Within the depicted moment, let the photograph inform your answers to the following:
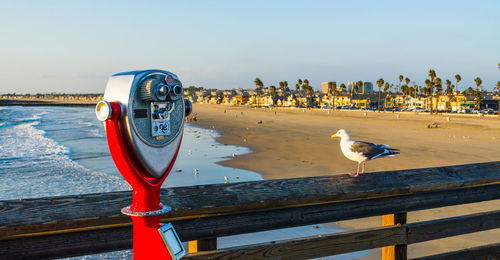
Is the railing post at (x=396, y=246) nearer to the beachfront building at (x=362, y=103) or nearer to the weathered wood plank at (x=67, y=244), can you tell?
the weathered wood plank at (x=67, y=244)

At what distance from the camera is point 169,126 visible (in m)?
1.35

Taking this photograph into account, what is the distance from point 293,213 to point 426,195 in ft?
2.86

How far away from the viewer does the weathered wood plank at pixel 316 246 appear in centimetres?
183

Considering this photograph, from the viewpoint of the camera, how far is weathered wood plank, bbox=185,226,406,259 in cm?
183

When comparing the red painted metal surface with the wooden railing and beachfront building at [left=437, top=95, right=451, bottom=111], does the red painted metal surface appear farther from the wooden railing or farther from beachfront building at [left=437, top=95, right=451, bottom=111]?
beachfront building at [left=437, top=95, right=451, bottom=111]

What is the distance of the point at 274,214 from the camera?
198cm

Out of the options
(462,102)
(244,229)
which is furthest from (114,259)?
(462,102)

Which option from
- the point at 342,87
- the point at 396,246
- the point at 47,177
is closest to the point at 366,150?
the point at 396,246

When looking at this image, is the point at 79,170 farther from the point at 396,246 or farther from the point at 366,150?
the point at 396,246

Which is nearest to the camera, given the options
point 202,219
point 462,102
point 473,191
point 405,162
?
point 202,219

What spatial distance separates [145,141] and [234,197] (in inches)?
27.4

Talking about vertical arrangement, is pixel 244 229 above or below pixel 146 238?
below

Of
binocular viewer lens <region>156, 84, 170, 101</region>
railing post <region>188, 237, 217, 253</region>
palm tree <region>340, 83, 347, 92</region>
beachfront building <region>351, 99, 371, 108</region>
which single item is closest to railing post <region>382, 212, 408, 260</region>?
railing post <region>188, 237, 217, 253</region>

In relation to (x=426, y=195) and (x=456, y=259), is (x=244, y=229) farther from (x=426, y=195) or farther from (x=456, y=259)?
(x=456, y=259)
